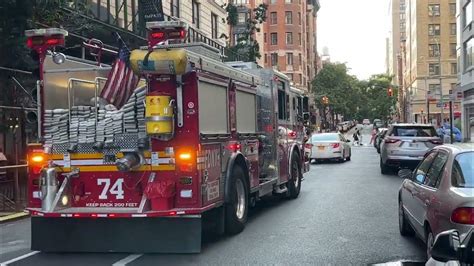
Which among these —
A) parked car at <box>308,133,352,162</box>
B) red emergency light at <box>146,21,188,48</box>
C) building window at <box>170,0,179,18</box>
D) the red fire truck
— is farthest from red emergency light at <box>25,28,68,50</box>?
building window at <box>170,0,179,18</box>

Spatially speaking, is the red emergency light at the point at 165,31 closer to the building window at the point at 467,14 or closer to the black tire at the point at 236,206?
the black tire at the point at 236,206

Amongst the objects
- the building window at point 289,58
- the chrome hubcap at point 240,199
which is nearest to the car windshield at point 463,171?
the chrome hubcap at point 240,199

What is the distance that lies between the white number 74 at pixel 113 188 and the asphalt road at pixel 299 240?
0.79 metres

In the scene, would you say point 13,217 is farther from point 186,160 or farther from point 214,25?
point 214,25

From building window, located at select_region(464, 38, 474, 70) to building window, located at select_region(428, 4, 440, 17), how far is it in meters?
39.9

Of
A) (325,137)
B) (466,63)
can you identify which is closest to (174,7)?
(325,137)

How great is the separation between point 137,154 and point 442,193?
362cm

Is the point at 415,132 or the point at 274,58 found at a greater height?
the point at 274,58

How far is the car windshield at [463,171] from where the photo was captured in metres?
5.68

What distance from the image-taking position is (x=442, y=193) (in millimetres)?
5793

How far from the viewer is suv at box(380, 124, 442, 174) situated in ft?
58.4

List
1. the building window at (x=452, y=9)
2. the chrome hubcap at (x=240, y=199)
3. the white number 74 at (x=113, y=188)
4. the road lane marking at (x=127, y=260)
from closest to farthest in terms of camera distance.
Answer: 1. the road lane marking at (x=127, y=260)
2. the white number 74 at (x=113, y=188)
3. the chrome hubcap at (x=240, y=199)
4. the building window at (x=452, y=9)

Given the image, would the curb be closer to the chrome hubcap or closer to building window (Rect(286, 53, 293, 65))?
the chrome hubcap

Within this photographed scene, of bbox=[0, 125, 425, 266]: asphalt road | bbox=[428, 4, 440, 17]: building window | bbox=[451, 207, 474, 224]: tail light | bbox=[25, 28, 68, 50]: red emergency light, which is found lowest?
bbox=[0, 125, 425, 266]: asphalt road
